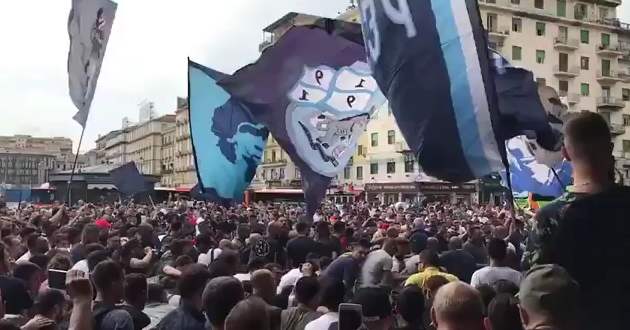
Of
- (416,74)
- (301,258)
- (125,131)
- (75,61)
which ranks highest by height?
(125,131)

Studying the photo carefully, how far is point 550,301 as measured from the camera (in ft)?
8.04

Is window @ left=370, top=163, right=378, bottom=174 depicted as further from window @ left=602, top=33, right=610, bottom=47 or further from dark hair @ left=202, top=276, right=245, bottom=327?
dark hair @ left=202, top=276, right=245, bottom=327

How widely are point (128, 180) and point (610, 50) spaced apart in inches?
2297

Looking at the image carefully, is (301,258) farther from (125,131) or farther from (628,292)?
(125,131)

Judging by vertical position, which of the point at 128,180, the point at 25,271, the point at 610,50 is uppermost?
the point at 610,50

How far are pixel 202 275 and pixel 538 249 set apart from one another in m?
2.65

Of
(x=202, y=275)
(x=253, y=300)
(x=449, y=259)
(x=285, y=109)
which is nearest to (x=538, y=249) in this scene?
(x=253, y=300)

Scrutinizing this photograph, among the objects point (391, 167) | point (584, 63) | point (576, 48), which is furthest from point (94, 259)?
point (584, 63)

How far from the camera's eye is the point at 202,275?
4902mm

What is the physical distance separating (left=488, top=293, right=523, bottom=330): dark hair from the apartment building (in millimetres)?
62438

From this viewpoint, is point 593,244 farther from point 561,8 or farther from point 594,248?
point 561,8

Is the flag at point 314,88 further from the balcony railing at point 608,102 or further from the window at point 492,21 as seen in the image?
the balcony railing at point 608,102

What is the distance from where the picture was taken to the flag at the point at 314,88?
10.7 m

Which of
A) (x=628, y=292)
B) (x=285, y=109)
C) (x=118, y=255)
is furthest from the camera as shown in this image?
(x=285, y=109)
